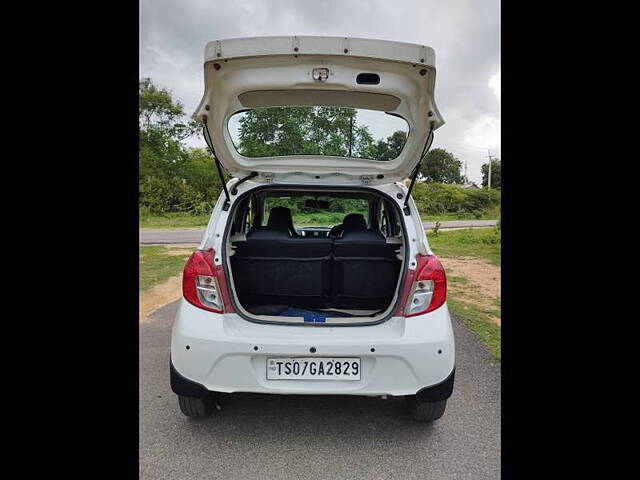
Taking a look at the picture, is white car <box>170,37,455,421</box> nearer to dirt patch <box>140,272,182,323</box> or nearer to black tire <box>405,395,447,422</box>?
black tire <box>405,395,447,422</box>

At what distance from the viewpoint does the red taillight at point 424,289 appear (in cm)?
223

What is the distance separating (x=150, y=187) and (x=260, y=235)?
2214 cm

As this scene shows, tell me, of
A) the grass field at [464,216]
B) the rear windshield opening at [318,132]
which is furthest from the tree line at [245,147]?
the grass field at [464,216]

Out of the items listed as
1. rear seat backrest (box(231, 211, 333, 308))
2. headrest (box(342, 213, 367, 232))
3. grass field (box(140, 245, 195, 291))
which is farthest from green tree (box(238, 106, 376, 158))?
grass field (box(140, 245, 195, 291))

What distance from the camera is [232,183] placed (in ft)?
A: 8.69

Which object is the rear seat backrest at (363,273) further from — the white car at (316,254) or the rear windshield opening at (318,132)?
the rear windshield opening at (318,132)

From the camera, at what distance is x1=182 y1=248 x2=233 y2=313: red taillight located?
2.22 m

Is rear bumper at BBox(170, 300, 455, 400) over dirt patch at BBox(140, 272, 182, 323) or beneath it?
over

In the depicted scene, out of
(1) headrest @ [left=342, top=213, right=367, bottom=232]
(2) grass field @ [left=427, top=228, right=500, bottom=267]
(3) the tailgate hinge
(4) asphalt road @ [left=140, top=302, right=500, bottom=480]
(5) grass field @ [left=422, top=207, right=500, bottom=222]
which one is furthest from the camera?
(5) grass field @ [left=422, top=207, right=500, bottom=222]

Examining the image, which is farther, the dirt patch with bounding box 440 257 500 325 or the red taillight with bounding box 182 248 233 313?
the dirt patch with bounding box 440 257 500 325

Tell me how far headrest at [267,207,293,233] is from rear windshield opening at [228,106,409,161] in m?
0.93

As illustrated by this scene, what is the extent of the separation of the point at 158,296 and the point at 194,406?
373 cm

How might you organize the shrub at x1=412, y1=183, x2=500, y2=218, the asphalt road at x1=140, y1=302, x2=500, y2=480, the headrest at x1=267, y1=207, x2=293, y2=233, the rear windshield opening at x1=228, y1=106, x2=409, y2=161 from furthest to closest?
the shrub at x1=412, y1=183, x2=500, y2=218
the headrest at x1=267, y1=207, x2=293, y2=233
the rear windshield opening at x1=228, y1=106, x2=409, y2=161
the asphalt road at x1=140, y1=302, x2=500, y2=480

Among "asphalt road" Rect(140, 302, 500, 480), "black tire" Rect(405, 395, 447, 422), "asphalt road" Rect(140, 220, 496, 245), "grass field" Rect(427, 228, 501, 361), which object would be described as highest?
"asphalt road" Rect(140, 220, 496, 245)
